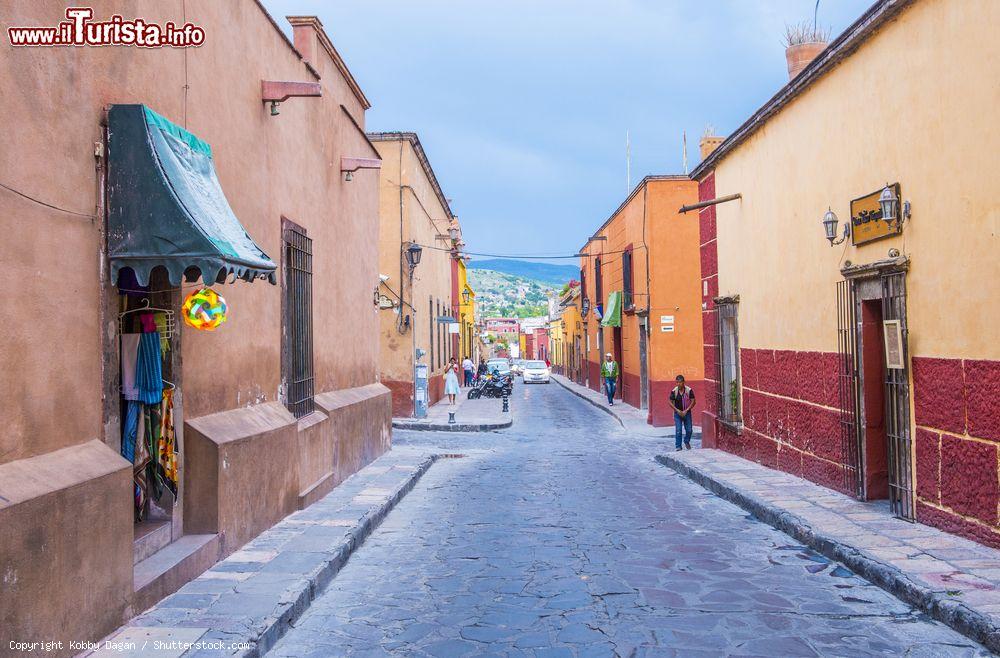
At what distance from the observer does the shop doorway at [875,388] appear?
28.3ft

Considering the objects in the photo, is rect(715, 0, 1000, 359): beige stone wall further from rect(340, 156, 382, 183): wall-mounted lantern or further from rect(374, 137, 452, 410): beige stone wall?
rect(374, 137, 452, 410): beige stone wall

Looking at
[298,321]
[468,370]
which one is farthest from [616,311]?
[298,321]

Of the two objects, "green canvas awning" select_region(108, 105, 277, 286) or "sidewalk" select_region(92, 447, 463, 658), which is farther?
"green canvas awning" select_region(108, 105, 277, 286)

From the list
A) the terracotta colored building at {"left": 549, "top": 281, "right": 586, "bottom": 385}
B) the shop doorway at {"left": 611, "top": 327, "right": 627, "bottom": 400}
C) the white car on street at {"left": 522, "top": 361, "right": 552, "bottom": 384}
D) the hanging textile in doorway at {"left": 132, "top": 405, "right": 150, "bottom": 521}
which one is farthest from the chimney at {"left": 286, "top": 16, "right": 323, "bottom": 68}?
the white car on street at {"left": 522, "top": 361, "right": 552, "bottom": 384}

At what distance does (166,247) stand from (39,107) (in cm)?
117

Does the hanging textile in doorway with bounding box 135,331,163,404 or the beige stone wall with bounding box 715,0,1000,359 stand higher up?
the beige stone wall with bounding box 715,0,1000,359

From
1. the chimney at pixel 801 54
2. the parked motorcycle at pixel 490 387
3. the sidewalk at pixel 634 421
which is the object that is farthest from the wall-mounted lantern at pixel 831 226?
the parked motorcycle at pixel 490 387

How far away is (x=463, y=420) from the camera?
2320cm

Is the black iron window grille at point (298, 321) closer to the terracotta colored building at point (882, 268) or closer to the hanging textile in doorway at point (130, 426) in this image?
the hanging textile in doorway at point (130, 426)

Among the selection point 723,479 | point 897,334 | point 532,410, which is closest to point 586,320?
point 532,410

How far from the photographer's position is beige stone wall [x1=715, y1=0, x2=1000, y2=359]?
7180 mm

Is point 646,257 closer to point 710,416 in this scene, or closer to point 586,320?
point 710,416

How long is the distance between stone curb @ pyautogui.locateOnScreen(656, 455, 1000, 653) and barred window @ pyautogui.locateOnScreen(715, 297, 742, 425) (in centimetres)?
413

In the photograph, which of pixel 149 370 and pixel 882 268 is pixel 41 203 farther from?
pixel 882 268
